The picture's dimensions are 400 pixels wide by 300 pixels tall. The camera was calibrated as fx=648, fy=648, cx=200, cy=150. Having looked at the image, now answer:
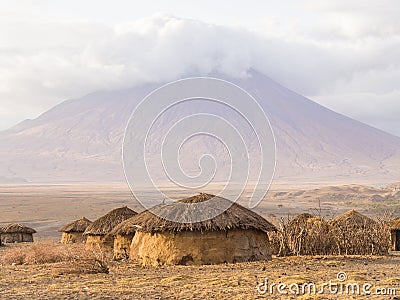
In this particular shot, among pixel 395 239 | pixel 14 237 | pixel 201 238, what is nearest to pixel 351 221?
pixel 395 239

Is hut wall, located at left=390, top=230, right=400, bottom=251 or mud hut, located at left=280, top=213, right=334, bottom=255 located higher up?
mud hut, located at left=280, top=213, right=334, bottom=255

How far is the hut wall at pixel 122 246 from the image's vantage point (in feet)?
58.4

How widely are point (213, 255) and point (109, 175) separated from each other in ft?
484

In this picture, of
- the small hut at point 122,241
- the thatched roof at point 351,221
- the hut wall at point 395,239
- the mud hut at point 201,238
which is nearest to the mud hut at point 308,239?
the thatched roof at point 351,221

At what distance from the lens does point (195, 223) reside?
49.1 ft

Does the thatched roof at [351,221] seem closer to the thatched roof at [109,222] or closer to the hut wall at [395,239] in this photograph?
the hut wall at [395,239]

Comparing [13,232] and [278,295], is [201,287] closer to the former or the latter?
[278,295]

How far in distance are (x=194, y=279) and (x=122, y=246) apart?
622 centimetres

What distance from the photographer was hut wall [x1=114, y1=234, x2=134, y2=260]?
58.4 feet

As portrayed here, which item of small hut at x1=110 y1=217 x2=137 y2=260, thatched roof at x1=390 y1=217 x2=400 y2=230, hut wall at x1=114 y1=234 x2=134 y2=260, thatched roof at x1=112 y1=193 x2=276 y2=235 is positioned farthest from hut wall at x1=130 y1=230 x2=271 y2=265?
thatched roof at x1=390 y1=217 x2=400 y2=230

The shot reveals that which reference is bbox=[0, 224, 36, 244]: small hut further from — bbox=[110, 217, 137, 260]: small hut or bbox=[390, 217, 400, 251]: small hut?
bbox=[390, 217, 400, 251]: small hut

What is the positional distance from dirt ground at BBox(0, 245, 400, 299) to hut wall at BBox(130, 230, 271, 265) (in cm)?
42

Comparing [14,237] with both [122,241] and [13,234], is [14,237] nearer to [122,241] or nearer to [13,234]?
[13,234]

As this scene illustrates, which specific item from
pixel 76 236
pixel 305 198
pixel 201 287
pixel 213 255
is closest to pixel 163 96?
pixel 213 255
